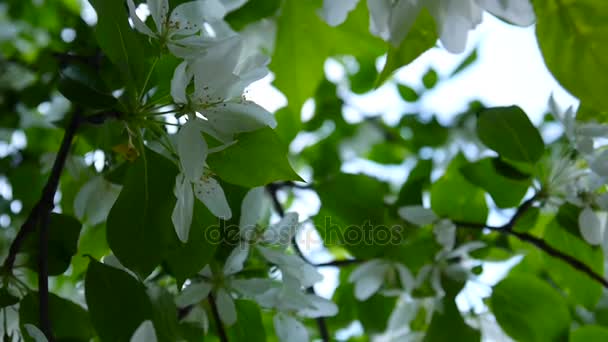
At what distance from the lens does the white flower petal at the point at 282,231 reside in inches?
27.4

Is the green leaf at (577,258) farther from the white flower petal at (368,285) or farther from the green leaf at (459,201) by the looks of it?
the white flower petal at (368,285)

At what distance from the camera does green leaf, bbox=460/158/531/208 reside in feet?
2.66

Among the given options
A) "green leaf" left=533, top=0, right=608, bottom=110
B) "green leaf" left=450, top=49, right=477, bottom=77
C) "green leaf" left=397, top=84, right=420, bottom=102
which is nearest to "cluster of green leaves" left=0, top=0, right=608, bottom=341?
"green leaf" left=533, top=0, right=608, bottom=110

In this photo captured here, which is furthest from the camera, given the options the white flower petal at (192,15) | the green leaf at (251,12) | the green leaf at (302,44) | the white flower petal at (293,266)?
the green leaf at (302,44)

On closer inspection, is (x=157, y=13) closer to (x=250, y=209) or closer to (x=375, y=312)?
(x=250, y=209)

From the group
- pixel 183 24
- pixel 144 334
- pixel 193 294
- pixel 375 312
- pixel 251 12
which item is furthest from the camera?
pixel 375 312

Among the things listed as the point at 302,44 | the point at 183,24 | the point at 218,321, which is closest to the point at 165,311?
the point at 218,321

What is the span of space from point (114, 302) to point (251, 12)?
15.2 inches

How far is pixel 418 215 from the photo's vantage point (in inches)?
32.7

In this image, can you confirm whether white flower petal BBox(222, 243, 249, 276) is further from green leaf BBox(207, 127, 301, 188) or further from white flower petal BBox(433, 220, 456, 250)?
white flower petal BBox(433, 220, 456, 250)

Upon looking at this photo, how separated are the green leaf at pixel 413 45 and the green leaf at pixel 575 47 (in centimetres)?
8

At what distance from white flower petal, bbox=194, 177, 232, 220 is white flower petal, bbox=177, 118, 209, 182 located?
4cm

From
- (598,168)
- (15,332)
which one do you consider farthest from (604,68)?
(15,332)

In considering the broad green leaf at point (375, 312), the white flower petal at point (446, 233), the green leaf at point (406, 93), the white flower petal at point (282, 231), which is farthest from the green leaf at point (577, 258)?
the green leaf at point (406, 93)
